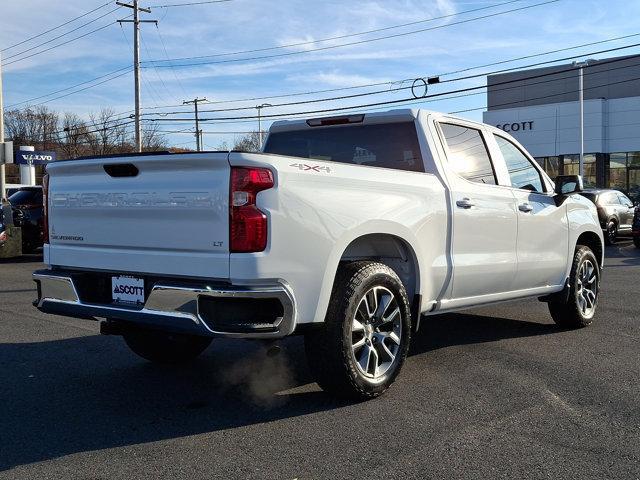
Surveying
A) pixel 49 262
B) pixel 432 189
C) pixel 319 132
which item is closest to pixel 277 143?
pixel 319 132

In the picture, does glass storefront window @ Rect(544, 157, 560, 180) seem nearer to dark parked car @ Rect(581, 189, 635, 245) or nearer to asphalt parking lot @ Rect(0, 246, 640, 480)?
dark parked car @ Rect(581, 189, 635, 245)

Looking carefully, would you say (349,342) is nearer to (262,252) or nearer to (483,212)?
(262,252)

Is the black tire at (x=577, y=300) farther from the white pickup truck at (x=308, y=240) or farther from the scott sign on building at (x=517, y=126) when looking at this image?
the scott sign on building at (x=517, y=126)

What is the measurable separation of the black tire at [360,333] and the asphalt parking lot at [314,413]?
0.18 meters

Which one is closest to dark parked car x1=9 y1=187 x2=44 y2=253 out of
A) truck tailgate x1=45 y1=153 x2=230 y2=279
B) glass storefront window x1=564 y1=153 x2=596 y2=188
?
truck tailgate x1=45 y1=153 x2=230 y2=279

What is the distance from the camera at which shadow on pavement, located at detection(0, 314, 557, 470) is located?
3977mm

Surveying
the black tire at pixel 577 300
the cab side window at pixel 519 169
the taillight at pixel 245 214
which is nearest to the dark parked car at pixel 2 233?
the cab side window at pixel 519 169

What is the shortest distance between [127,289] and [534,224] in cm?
383

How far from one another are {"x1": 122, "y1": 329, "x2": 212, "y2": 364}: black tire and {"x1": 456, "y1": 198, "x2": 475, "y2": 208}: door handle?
2351 mm

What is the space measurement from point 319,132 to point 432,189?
143cm

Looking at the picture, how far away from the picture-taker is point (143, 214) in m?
4.14

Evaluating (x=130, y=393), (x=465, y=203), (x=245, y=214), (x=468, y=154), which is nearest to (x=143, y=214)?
(x=245, y=214)

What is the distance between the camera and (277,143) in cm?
629

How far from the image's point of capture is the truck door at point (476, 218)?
5312mm
